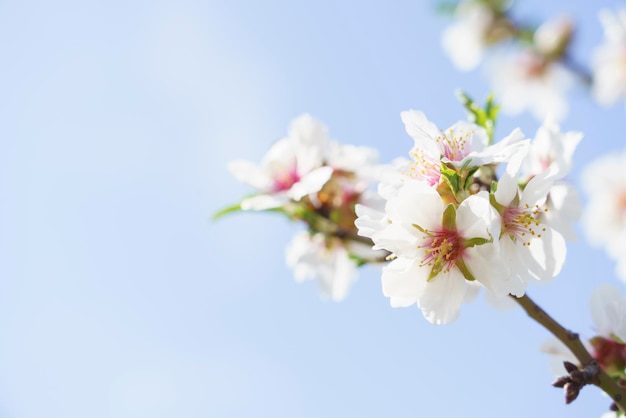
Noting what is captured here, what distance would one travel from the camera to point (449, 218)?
1.08 m

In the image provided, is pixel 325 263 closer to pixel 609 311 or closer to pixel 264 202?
pixel 264 202

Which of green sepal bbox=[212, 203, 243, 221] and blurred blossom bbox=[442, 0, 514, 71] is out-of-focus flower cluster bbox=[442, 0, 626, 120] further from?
green sepal bbox=[212, 203, 243, 221]

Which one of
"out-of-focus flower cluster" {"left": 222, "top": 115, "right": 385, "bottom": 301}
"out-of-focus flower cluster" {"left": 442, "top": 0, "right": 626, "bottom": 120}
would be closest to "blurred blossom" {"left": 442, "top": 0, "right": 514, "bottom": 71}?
"out-of-focus flower cluster" {"left": 442, "top": 0, "right": 626, "bottom": 120}

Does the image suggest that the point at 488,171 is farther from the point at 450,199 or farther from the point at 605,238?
the point at 605,238

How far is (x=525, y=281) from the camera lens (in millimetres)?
1042

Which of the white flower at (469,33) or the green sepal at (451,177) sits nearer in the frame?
the green sepal at (451,177)

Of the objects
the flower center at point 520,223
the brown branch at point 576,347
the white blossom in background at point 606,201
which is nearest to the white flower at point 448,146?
the flower center at point 520,223

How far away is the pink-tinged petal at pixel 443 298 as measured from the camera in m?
1.09

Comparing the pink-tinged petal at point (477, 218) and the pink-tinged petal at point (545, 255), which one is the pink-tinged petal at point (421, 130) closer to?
the pink-tinged petal at point (477, 218)

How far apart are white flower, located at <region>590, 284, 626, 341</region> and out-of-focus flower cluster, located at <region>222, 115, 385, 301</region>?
1.85 ft

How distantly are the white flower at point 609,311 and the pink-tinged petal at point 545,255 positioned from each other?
0.22 m

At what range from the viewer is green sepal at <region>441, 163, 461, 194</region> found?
1.08m

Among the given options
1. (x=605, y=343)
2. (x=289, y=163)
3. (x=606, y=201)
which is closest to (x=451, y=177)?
(x=605, y=343)

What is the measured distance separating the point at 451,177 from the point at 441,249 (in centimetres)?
14
